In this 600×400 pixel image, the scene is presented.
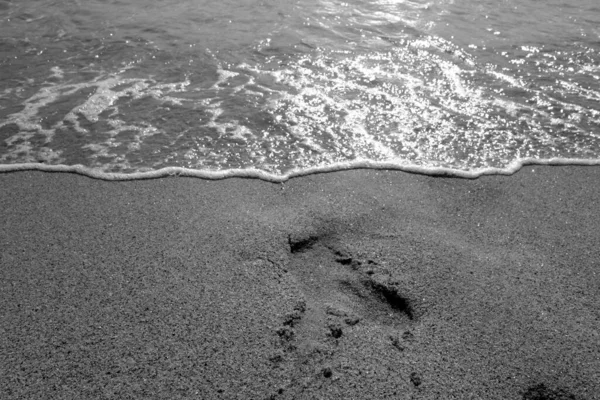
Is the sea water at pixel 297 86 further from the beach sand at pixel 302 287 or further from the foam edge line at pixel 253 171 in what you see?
the beach sand at pixel 302 287

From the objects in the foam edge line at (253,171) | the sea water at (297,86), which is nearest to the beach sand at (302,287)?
the foam edge line at (253,171)

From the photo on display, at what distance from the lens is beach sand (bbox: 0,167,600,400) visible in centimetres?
209

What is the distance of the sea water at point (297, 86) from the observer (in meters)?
3.49

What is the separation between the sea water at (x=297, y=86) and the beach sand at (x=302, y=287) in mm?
288

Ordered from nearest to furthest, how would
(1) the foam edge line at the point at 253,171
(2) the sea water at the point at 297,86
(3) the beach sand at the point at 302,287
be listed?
1. (3) the beach sand at the point at 302,287
2. (1) the foam edge line at the point at 253,171
3. (2) the sea water at the point at 297,86

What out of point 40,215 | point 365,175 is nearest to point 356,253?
point 365,175

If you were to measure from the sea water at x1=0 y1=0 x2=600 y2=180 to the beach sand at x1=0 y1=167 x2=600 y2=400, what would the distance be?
288 millimetres

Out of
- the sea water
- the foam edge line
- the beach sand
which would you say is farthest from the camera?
the sea water

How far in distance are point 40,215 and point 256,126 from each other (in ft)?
4.96

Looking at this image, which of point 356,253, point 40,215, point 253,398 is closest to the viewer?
point 253,398

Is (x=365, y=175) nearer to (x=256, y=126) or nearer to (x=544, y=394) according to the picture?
(x=256, y=126)

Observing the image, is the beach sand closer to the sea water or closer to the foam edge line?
the foam edge line

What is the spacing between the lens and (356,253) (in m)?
2.66

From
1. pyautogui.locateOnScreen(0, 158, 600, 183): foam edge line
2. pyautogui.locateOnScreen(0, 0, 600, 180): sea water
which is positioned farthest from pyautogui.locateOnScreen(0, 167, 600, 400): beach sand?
pyautogui.locateOnScreen(0, 0, 600, 180): sea water
